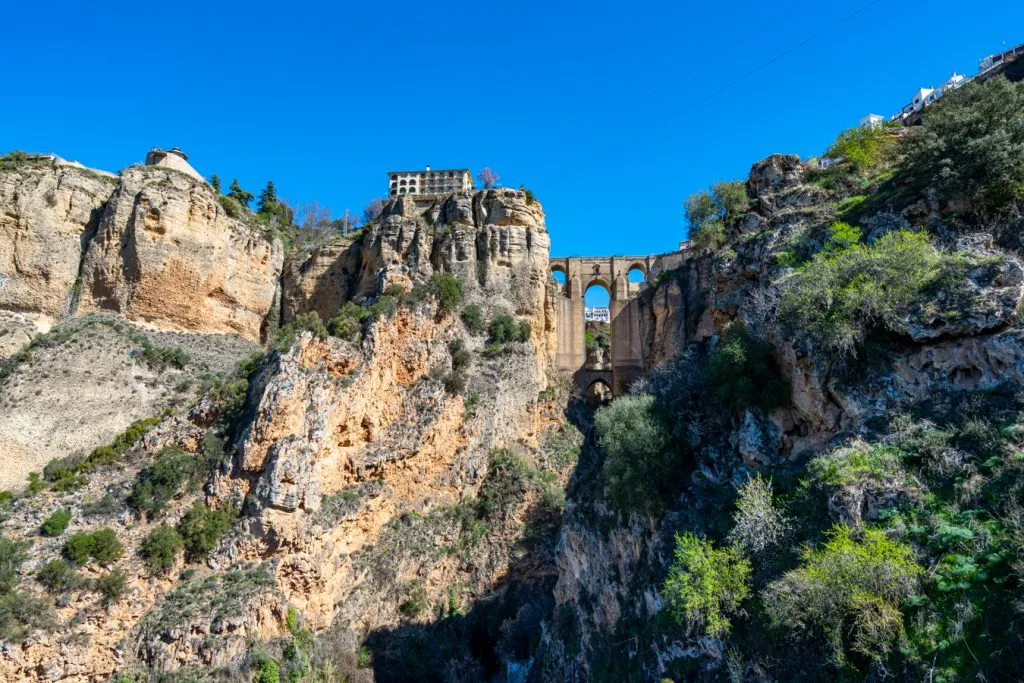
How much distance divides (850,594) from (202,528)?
19621 millimetres

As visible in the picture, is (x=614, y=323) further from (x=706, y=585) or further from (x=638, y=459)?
(x=706, y=585)

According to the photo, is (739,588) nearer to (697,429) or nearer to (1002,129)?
(697,429)

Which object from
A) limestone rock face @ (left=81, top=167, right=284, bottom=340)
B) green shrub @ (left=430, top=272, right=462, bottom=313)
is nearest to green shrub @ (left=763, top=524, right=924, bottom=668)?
green shrub @ (left=430, top=272, right=462, bottom=313)

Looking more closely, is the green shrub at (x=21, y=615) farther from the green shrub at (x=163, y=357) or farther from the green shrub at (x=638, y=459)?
the green shrub at (x=638, y=459)

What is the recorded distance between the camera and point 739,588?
1305 cm

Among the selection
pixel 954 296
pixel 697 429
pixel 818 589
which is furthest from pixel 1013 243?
pixel 818 589

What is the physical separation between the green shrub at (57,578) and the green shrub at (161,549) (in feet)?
6.37

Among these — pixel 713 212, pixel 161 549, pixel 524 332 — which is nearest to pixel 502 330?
pixel 524 332

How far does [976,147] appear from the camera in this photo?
662 inches

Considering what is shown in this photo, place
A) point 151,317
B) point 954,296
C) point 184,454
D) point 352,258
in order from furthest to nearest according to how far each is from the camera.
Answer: point 352,258
point 151,317
point 184,454
point 954,296

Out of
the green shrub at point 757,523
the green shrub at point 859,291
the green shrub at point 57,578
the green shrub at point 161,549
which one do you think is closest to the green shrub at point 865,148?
the green shrub at point 859,291

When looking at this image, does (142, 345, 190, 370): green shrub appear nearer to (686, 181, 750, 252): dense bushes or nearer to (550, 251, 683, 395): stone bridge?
(550, 251, 683, 395): stone bridge

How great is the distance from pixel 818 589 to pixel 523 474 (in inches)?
716

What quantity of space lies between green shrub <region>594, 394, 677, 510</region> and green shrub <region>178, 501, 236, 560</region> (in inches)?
502
